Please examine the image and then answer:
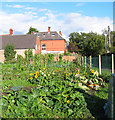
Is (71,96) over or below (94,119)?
over

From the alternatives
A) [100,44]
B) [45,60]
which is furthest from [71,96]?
[100,44]

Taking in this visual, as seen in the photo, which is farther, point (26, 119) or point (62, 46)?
point (62, 46)

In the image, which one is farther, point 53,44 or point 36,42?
point 53,44

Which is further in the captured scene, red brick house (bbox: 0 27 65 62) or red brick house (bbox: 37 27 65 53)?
red brick house (bbox: 37 27 65 53)

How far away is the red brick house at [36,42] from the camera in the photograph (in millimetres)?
34406

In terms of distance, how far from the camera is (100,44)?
30.5 metres

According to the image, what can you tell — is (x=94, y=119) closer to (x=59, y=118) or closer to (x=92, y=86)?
(x=59, y=118)

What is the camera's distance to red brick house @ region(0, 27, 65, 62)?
3441 cm

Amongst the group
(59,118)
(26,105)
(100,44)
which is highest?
(100,44)

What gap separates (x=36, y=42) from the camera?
114ft

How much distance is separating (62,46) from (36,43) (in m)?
8.51

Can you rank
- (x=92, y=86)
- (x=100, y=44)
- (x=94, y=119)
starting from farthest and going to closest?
(x=100, y=44), (x=92, y=86), (x=94, y=119)

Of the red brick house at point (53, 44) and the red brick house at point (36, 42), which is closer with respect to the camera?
the red brick house at point (36, 42)

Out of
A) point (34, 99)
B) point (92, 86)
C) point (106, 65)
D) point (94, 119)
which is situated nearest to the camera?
point (94, 119)
